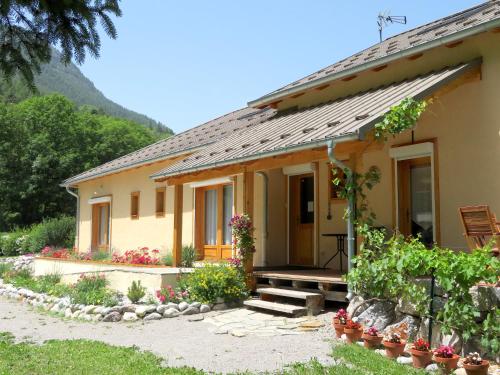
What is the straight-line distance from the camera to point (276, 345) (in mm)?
6961

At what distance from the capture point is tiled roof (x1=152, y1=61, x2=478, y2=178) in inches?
318

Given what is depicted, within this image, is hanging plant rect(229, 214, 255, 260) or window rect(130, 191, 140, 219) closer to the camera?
hanging plant rect(229, 214, 255, 260)

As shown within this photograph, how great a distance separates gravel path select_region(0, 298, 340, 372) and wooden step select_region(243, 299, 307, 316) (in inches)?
14.9

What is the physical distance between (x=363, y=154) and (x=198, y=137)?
8345 millimetres

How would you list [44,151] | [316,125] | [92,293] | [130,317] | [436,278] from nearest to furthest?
[436,278], [316,125], [130,317], [92,293], [44,151]

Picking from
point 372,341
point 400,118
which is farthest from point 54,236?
point 372,341

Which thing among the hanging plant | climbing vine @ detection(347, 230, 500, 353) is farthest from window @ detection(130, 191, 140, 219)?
climbing vine @ detection(347, 230, 500, 353)

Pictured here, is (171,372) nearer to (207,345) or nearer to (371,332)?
(207,345)

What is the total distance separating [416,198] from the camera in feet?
31.9

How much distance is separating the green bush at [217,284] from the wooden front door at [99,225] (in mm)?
11347

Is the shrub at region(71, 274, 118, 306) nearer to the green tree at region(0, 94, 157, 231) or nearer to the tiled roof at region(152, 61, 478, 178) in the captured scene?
the tiled roof at region(152, 61, 478, 178)

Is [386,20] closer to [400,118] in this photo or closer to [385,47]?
[385,47]

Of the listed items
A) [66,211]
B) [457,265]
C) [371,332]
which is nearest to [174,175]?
[371,332]

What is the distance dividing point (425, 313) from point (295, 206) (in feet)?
20.2
